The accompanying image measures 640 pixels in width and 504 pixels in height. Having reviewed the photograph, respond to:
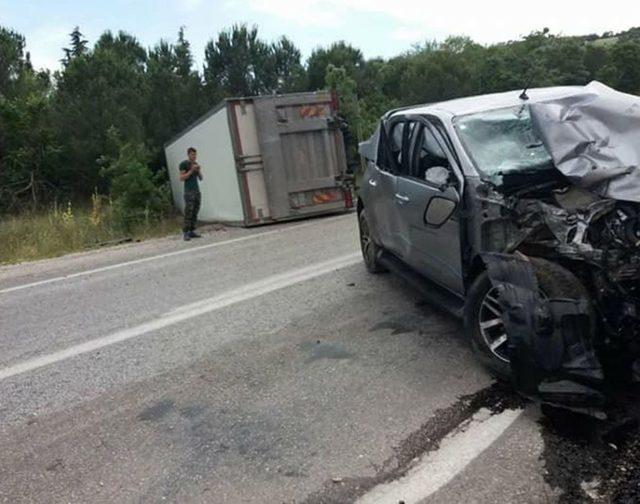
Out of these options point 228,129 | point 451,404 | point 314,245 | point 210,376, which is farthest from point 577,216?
point 228,129

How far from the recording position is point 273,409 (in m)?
4.04

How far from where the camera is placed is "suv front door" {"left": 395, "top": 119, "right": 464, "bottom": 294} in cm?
450

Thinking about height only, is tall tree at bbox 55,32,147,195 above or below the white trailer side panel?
above

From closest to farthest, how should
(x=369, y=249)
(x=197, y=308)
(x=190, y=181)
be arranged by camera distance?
1. (x=197, y=308)
2. (x=369, y=249)
3. (x=190, y=181)

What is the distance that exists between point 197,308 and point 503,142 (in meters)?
3.54

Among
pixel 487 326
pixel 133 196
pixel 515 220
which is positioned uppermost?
pixel 515 220

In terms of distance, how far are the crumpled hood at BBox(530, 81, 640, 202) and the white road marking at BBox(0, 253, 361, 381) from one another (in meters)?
3.69

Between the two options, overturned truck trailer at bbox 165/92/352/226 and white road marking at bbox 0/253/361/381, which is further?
overturned truck trailer at bbox 165/92/352/226

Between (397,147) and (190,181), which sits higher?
(397,147)

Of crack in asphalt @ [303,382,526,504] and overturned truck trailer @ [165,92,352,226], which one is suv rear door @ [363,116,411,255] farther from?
overturned truck trailer @ [165,92,352,226]

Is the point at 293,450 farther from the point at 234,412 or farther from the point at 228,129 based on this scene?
the point at 228,129

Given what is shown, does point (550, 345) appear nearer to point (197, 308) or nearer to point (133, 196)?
point (197, 308)

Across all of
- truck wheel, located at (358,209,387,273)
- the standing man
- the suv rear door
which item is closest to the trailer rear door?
the standing man

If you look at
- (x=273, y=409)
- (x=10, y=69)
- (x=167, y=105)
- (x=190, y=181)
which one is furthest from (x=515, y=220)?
(x=10, y=69)
